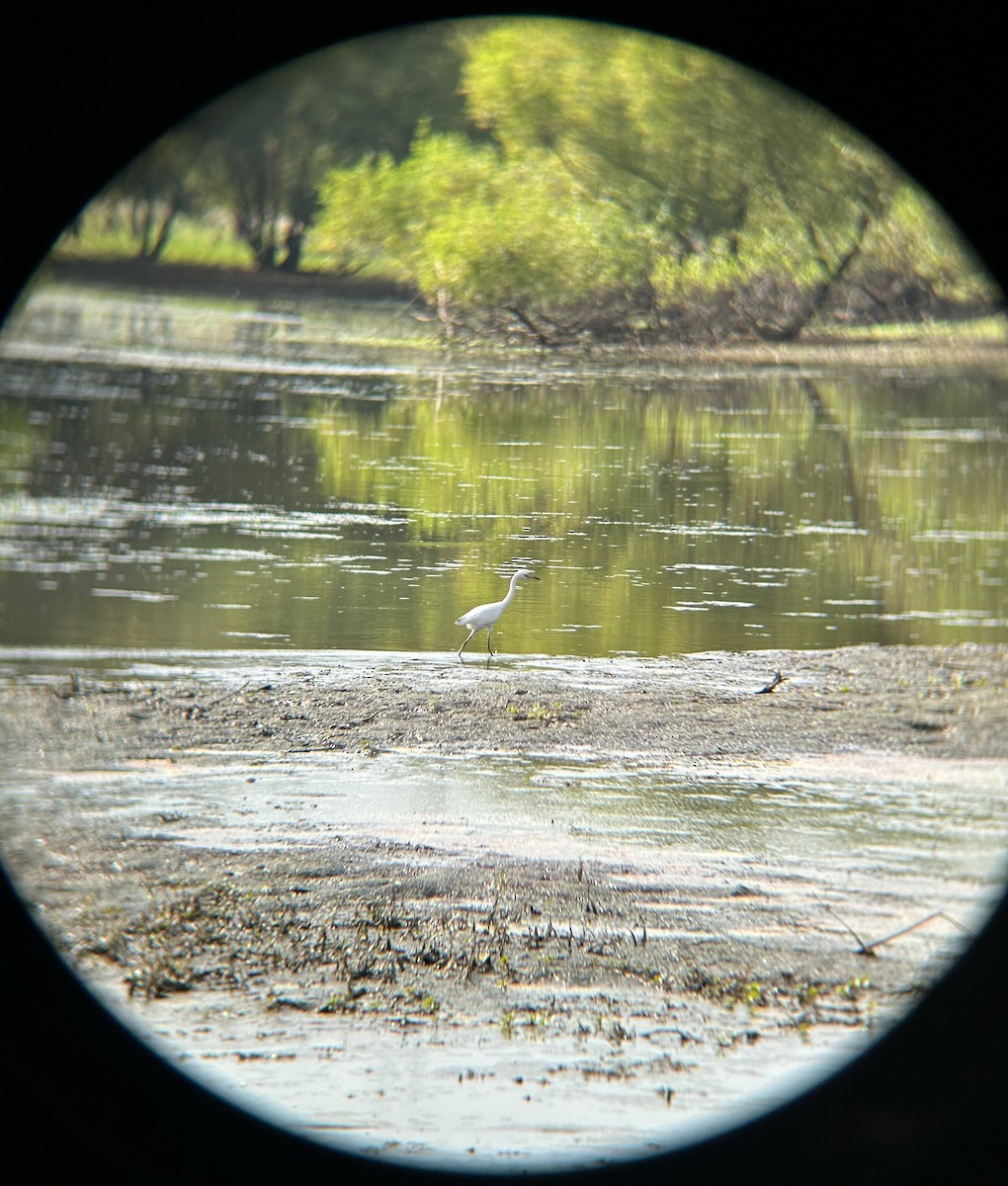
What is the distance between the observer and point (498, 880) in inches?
146

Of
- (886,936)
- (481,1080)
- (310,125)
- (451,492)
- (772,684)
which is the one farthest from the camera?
(451,492)

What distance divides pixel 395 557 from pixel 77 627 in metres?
1.20

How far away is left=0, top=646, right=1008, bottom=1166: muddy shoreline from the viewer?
3209mm

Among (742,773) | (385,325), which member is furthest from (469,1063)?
(385,325)

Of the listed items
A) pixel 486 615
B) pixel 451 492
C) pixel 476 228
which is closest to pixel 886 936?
pixel 486 615

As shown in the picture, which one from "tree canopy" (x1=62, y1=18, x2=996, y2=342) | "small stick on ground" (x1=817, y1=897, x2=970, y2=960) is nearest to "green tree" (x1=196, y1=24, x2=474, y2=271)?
"tree canopy" (x1=62, y1=18, x2=996, y2=342)

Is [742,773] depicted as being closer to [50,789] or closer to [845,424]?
[845,424]

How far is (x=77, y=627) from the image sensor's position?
4.43 metres

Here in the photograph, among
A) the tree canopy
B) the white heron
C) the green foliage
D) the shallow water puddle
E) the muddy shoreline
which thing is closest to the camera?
the shallow water puddle

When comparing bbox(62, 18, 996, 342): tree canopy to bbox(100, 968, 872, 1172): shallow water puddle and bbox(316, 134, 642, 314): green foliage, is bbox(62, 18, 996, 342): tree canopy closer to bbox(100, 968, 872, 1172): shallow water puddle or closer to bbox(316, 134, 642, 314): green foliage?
bbox(316, 134, 642, 314): green foliage

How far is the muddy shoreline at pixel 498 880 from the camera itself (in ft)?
10.5

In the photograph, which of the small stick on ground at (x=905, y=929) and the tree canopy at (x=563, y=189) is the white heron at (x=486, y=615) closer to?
the tree canopy at (x=563, y=189)

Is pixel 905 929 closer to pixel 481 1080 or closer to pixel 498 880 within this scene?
pixel 498 880

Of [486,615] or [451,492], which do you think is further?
[451,492]
